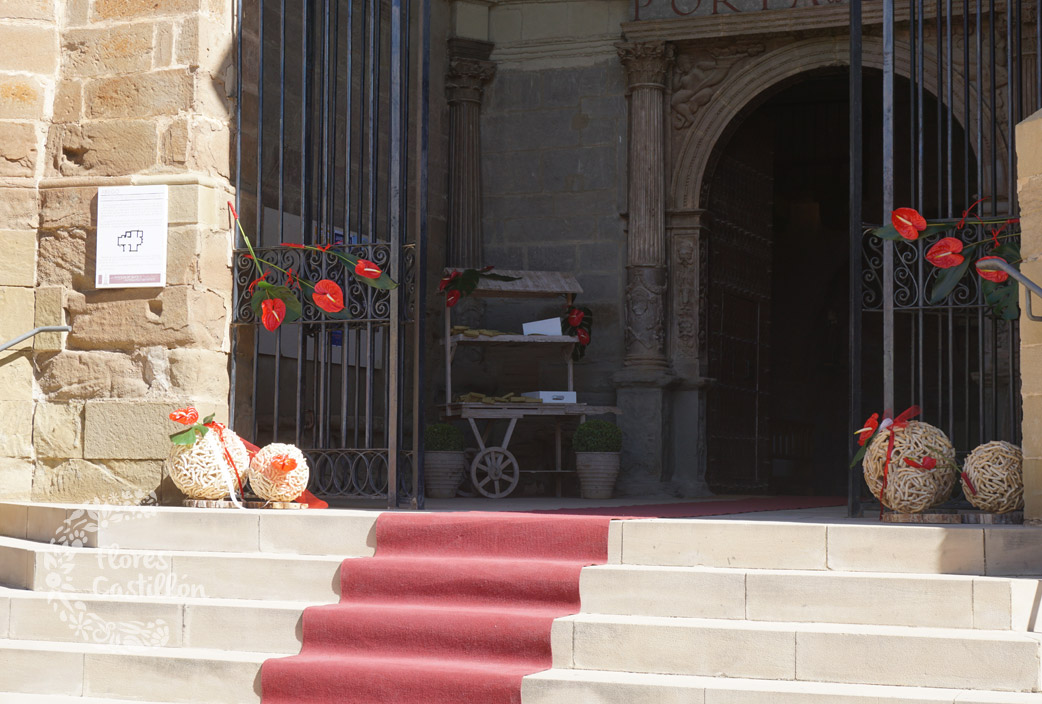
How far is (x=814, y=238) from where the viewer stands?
1319 centimetres

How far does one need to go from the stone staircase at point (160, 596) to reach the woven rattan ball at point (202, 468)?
344mm

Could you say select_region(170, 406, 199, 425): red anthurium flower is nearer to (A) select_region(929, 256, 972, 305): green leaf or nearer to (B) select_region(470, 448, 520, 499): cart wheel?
(B) select_region(470, 448, 520, 499): cart wheel

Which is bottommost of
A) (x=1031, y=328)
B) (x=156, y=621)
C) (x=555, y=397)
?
(x=156, y=621)

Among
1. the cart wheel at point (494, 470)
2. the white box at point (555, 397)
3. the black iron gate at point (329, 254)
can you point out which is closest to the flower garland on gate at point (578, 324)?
the white box at point (555, 397)

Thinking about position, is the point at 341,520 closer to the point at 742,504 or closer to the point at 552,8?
the point at 742,504

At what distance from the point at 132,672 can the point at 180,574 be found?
573mm

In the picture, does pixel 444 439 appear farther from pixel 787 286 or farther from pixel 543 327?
pixel 787 286

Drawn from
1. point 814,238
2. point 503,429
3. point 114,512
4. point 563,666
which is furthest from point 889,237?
point 814,238

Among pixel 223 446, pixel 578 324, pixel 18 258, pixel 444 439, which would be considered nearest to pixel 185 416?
pixel 223 446

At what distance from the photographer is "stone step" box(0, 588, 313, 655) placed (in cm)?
485

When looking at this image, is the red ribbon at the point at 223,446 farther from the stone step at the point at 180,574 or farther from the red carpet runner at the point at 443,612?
the red carpet runner at the point at 443,612

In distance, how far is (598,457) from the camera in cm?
873

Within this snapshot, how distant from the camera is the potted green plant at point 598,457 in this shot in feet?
28.6

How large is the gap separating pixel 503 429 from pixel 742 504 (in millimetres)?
2225
